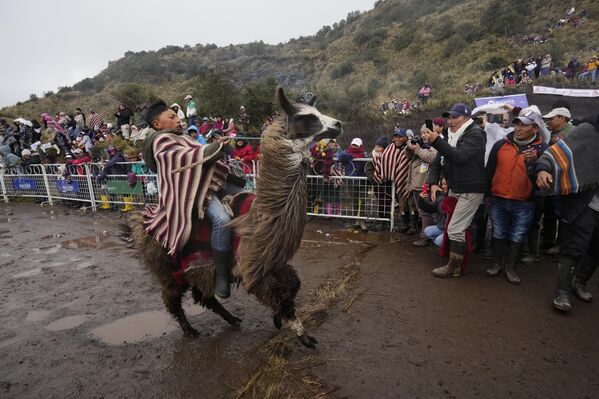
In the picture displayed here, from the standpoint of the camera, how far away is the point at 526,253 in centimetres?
490

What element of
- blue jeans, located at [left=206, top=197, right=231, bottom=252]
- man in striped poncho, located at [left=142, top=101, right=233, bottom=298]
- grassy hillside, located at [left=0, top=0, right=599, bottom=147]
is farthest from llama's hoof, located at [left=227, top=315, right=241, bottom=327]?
grassy hillside, located at [left=0, top=0, right=599, bottom=147]

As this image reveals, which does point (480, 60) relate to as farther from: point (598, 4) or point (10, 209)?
point (10, 209)

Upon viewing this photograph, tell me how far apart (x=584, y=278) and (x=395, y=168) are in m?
3.11

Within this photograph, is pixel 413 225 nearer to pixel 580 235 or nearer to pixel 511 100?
pixel 580 235

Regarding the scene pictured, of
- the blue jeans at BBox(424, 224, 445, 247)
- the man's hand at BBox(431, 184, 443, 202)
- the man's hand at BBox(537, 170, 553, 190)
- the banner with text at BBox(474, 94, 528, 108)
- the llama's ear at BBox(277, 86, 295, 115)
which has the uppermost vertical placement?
the banner with text at BBox(474, 94, 528, 108)

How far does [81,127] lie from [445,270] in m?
19.2

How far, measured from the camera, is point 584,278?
367 centimetres

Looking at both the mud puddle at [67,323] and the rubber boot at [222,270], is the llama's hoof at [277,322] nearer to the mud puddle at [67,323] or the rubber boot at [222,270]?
the rubber boot at [222,270]

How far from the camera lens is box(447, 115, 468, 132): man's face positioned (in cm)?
423

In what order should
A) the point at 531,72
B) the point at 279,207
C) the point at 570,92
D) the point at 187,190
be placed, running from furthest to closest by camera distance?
the point at 531,72 < the point at 570,92 < the point at 187,190 < the point at 279,207

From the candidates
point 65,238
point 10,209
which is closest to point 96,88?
point 10,209

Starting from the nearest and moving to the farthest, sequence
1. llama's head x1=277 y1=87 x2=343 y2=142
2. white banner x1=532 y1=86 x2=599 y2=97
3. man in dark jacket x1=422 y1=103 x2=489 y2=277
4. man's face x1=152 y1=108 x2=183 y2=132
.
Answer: llama's head x1=277 y1=87 x2=343 y2=142, man's face x1=152 y1=108 x2=183 y2=132, man in dark jacket x1=422 y1=103 x2=489 y2=277, white banner x1=532 y1=86 x2=599 y2=97

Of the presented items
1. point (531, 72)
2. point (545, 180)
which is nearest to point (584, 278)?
point (545, 180)

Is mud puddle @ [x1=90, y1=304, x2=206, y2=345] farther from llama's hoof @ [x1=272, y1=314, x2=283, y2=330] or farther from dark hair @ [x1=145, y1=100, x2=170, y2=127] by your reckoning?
dark hair @ [x1=145, y1=100, x2=170, y2=127]
